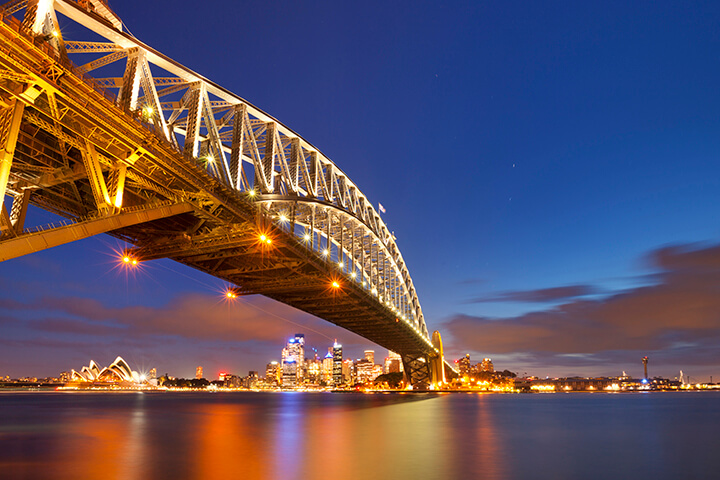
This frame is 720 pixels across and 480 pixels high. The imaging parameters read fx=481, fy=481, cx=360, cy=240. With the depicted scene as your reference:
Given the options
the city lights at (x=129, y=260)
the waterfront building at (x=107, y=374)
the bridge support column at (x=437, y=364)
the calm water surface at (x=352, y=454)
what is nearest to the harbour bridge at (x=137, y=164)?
the city lights at (x=129, y=260)

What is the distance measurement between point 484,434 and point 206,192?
21417 mm

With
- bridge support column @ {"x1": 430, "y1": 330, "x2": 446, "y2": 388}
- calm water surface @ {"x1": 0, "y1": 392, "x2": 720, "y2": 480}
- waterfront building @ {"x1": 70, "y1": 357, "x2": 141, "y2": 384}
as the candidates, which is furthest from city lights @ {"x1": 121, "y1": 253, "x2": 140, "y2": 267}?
waterfront building @ {"x1": 70, "y1": 357, "x2": 141, "y2": 384}

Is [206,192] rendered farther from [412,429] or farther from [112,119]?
[412,429]

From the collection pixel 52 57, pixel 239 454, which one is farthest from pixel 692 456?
pixel 52 57

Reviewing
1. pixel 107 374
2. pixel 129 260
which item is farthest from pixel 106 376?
pixel 129 260

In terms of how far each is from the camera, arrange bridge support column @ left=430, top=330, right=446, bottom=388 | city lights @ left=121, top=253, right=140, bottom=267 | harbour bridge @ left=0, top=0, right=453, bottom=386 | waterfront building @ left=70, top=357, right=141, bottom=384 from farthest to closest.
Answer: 1. waterfront building @ left=70, top=357, right=141, bottom=384
2. bridge support column @ left=430, top=330, right=446, bottom=388
3. city lights @ left=121, top=253, right=140, bottom=267
4. harbour bridge @ left=0, top=0, right=453, bottom=386

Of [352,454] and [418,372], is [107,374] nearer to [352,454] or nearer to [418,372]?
[418,372]

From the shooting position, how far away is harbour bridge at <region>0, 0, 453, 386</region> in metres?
15.8

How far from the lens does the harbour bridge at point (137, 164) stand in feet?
52.0

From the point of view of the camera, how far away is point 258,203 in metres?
30.9

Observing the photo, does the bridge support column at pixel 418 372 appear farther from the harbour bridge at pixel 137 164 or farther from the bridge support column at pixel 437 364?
the harbour bridge at pixel 137 164

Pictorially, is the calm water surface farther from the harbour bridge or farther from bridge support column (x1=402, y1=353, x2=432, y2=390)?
bridge support column (x1=402, y1=353, x2=432, y2=390)

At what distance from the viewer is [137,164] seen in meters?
21.8

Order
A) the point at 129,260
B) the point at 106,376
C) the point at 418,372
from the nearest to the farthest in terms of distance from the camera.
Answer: the point at 129,260
the point at 418,372
the point at 106,376
